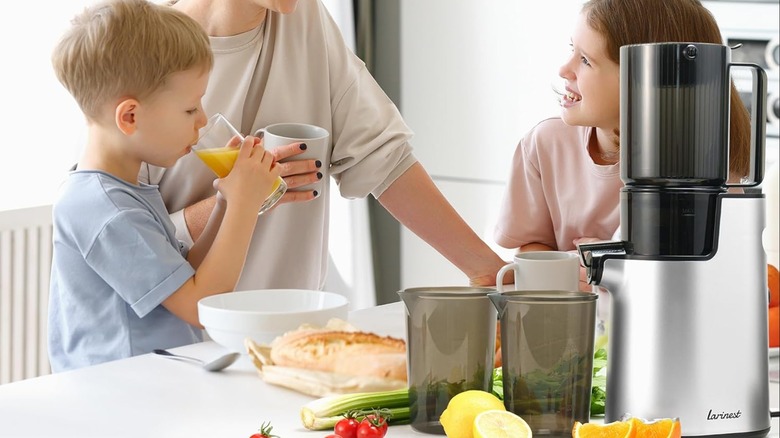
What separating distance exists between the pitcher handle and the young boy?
2.72 feet

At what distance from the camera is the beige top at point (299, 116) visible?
1.83 meters

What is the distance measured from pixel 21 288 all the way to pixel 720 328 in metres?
2.24

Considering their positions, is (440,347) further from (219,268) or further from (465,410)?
(219,268)

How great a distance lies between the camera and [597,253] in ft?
3.25

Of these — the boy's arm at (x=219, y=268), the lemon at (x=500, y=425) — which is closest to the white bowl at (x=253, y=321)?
the boy's arm at (x=219, y=268)

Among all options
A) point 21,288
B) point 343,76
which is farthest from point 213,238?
point 21,288

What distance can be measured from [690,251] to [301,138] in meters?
0.89

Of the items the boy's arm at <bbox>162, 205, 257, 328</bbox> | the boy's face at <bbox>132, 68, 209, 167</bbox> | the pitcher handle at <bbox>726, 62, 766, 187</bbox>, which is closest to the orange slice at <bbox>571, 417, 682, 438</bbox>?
the pitcher handle at <bbox>726, 62, 766, 187</bbox>

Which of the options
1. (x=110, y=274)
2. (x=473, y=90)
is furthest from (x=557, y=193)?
(x=473, y=90)

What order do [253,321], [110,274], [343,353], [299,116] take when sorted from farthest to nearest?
[299,116] < [110,274] < [253,321] < [343,353]

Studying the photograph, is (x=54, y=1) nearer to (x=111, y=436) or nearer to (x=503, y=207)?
(x=503, y=207)

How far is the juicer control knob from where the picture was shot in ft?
3.06

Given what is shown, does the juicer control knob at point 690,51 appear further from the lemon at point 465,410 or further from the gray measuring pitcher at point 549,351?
the lemon at point 465,410

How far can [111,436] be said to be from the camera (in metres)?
1.02
